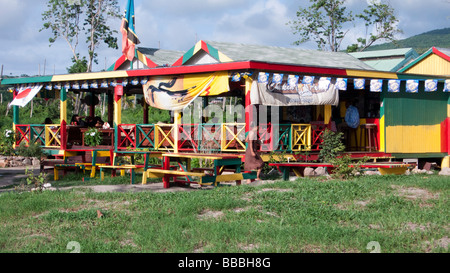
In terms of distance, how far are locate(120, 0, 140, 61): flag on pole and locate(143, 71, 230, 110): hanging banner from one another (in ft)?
13.5

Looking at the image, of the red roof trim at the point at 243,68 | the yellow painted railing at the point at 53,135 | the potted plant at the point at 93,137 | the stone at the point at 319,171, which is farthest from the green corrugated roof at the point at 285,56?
the yellow painted railing at the point at 53,135

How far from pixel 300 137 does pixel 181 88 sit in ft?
12.3

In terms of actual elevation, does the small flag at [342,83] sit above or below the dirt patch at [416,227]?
above

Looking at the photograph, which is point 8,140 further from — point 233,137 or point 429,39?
point 429,39

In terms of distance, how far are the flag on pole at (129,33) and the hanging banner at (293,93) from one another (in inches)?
293

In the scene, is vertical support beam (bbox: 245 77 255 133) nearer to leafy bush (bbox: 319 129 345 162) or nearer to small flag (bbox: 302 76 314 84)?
small flag (bbox: 302 76 314 84)

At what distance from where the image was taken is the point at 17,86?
19.9 m

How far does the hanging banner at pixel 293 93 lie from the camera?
1419 centimetres

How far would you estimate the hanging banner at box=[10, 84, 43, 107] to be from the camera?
61.9 feet

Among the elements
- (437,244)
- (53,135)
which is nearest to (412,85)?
(437,244)

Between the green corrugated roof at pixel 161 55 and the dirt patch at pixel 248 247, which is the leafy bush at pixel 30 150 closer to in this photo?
the green corrugated roof at pixel 161 55

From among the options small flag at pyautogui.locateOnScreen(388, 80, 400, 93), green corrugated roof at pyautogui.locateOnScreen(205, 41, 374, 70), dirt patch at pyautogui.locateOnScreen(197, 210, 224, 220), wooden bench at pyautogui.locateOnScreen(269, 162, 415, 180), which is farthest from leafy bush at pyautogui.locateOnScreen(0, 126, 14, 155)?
small flag at pyautogui.locateOnScreen(388, 80, 400, 93)

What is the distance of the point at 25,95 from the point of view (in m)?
19.1

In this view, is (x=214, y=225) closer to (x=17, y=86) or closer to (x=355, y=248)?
(x=355, y=248)
